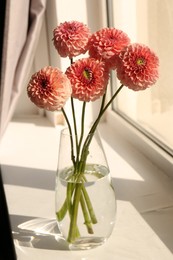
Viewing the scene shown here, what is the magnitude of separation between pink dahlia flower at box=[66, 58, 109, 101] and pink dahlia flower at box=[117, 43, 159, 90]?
0.03 m

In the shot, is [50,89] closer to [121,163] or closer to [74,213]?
[74,213]

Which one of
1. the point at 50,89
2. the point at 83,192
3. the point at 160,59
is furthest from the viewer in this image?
the point at 160,59

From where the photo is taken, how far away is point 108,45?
2.44 ft

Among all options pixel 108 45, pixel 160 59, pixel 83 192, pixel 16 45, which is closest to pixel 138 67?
pixel 108 45

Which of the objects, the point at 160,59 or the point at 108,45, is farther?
the point at 160,59

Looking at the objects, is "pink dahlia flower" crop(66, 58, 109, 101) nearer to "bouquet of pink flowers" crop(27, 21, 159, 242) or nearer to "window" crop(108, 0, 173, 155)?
"bouquet of pink flowers" crop(27, 21, 159, 242)

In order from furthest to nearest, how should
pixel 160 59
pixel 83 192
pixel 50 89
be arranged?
pixel 160 59 → pixel 83 192 → pixel 50 89

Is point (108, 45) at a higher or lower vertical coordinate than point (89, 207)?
higher

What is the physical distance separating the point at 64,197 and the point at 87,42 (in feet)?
0.94

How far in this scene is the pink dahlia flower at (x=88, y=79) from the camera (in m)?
0.73

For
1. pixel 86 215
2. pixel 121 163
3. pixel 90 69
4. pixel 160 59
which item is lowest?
pixel 121 163

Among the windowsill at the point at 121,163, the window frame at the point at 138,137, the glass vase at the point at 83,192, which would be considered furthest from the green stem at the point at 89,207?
the window frame at the point at 138,137

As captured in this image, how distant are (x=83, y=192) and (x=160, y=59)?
590 millimetres

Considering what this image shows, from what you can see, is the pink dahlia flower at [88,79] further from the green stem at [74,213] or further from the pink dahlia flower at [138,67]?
the green stem at [74,213]
